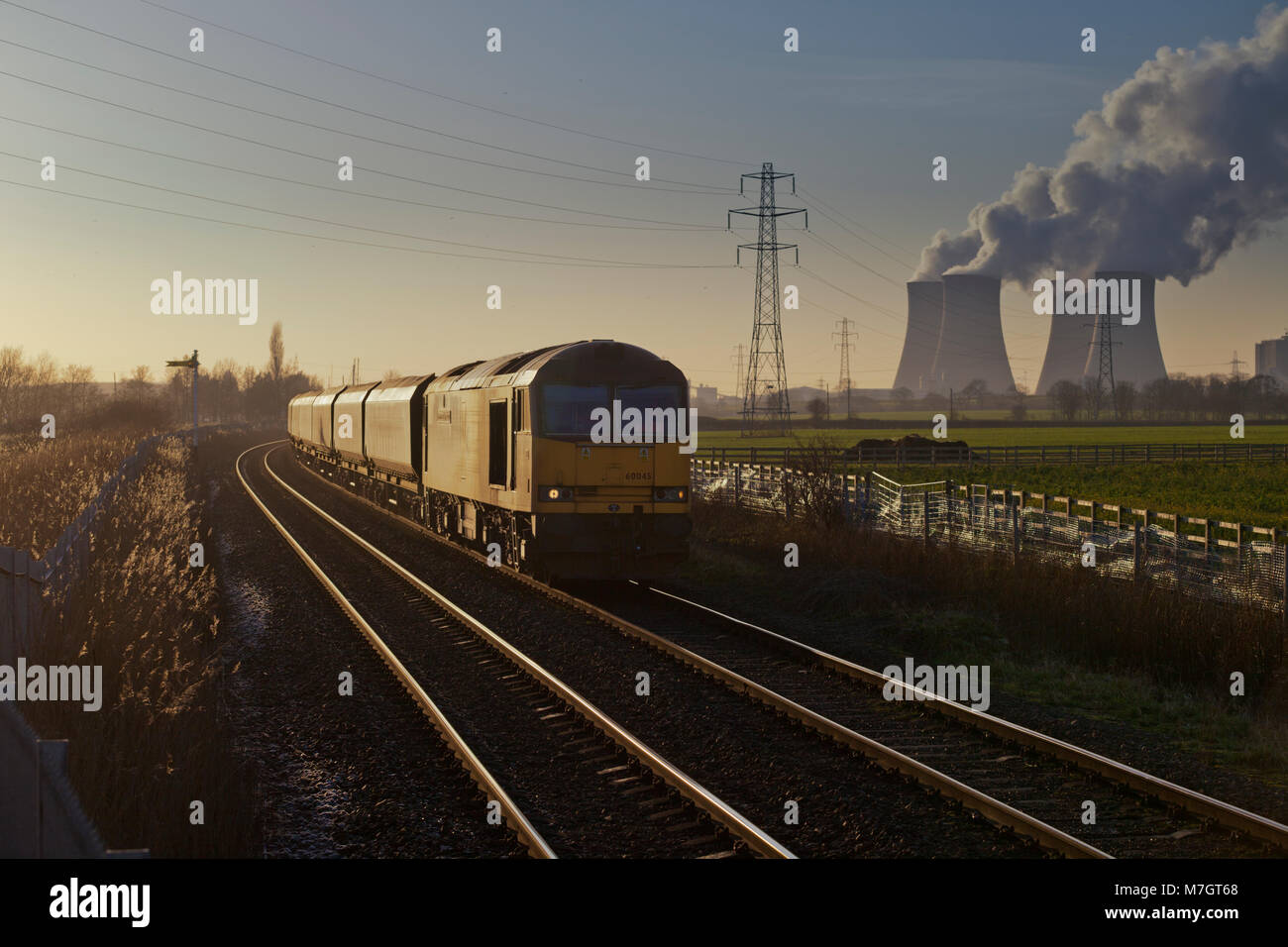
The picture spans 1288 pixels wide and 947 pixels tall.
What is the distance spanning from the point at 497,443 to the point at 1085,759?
446 inches

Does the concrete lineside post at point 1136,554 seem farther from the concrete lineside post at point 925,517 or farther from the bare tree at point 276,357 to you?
the bare tree at point 276,357

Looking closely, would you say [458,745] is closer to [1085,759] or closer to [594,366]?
[1085,759]

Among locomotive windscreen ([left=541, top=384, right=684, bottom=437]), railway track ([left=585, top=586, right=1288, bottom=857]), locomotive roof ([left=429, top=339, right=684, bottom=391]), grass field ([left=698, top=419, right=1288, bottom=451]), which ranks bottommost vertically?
railway track ([left=585, top=586, right=1288, bottom=857])

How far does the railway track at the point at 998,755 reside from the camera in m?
6.65

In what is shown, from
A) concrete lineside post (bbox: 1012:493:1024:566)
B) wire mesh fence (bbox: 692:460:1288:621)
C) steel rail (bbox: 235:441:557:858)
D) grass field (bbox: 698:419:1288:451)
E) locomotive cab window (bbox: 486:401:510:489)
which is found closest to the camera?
steel rail (bbox: 235:441:557:858)

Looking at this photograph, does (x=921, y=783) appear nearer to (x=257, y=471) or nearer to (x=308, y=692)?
(x=308, y=692)

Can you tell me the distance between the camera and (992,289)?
196375 mm

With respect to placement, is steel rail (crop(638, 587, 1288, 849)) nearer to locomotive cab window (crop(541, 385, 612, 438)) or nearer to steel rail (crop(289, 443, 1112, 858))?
steel rail (crop(289, 443, 1112, 858))

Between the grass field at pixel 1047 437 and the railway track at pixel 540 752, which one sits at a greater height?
the grass field at pixel 1047 437

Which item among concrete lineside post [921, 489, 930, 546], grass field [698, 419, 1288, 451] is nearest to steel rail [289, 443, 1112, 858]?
concrete lineside post [921, 489, 930, 546]

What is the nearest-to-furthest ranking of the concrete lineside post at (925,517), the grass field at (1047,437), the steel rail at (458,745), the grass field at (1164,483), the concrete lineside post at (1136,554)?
the steel rail at (458,745) → the concrete lineside post at (1136,554) → the concrete lineside post at (925,517) → the grass field at (1164,483) → the grass field at (1047,437)

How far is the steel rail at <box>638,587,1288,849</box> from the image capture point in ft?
21.7

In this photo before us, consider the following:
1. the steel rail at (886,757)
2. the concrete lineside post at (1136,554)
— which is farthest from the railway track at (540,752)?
the concrete lineside post at (1136,554)

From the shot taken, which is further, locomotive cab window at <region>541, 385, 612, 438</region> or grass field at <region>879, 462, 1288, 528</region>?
grass field at <region>879, 462, 1288, 528</region>
